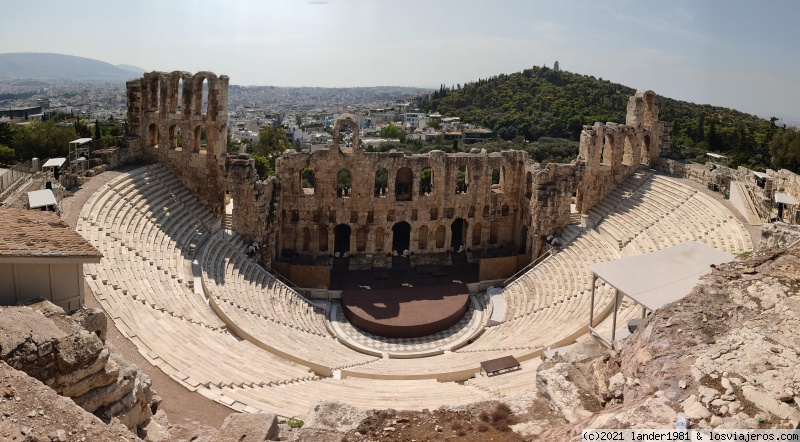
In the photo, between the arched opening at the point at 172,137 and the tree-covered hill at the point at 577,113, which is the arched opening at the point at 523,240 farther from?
the arched opening at the point at 172,137

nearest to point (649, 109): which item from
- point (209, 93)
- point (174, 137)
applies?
point (209, 93)

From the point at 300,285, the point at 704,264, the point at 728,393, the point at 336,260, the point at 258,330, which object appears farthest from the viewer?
the point at 336,260

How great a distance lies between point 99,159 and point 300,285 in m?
11.1

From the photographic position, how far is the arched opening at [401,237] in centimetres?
3297

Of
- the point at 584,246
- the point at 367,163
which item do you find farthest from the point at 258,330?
the point at 584,246

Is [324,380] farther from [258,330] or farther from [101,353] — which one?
[101,353]

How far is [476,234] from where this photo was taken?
33344mm

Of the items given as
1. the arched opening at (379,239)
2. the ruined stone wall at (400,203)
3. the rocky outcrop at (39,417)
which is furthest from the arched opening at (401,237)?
the rocky outcrop at (39,417)

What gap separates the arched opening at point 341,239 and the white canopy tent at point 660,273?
1813cm

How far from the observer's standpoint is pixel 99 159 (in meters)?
26.8

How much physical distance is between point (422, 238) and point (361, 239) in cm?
350

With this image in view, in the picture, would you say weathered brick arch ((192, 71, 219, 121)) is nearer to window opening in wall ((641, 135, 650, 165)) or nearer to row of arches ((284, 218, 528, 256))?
row of arches ((284, 218, 528, 256))

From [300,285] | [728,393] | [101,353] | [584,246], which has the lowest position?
[300,285]

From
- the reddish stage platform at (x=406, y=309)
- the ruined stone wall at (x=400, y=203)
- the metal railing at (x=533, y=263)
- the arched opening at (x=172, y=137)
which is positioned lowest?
the reddish stage platform at (x=406, y=309)
